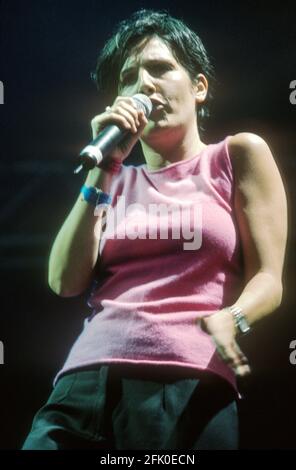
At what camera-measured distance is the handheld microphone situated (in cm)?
84

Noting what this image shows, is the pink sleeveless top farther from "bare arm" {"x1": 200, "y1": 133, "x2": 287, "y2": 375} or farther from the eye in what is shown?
the eye

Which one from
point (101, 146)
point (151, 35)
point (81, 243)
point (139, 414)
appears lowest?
point (139, 414)

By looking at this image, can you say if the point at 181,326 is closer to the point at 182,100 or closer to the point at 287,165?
the point at 182,100

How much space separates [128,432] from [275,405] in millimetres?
486

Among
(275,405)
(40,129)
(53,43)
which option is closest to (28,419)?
(275,405)

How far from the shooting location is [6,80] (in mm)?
→ 1449

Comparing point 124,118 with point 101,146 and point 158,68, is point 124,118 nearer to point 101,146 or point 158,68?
point 101,146

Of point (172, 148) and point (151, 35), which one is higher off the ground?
point (151, 35)

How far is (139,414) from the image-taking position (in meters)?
0.88

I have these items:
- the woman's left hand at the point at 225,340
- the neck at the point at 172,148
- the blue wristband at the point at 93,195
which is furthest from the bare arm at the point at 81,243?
the woman's left hand at the point at 225,340

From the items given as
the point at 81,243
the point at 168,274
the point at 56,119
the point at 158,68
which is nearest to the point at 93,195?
the point at 81,243

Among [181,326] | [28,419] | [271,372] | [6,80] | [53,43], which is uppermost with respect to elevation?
[53,43]

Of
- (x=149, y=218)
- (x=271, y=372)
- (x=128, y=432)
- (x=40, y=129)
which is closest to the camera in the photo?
(x=128, y=432)

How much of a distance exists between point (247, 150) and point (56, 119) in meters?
0.60
